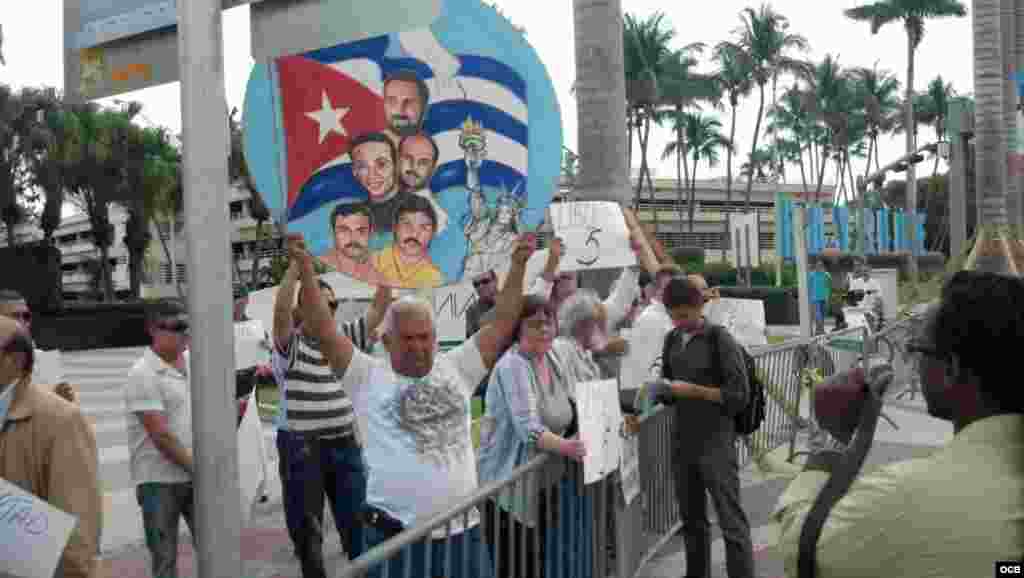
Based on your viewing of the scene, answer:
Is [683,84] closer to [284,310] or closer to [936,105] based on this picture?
[936,105]

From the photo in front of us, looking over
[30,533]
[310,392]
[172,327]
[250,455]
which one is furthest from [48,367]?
[30,533]

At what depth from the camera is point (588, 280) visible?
7375 millimetres

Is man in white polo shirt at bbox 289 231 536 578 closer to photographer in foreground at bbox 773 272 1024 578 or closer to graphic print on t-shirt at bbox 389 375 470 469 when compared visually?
graphic print on t-shirt at bbox 389 375 470 469

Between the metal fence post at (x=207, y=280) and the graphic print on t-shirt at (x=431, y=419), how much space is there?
1.32m

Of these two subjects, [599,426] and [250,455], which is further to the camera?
[250,455]

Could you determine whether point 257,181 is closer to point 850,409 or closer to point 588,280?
point 850,409

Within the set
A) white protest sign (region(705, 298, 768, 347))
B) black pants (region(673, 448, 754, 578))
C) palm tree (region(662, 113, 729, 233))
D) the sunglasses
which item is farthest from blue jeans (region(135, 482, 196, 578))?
palm tree (region(662, 113, 729, 233))

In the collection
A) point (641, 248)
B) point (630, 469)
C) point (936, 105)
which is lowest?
point (630, 469)

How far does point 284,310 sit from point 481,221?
152 centimetres

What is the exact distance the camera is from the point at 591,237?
5.95 m

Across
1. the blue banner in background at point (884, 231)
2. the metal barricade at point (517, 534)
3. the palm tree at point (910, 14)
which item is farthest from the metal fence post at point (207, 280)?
the blue banner in background at point (884, 231)

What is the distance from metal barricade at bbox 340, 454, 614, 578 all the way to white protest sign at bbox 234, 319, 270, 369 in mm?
2405

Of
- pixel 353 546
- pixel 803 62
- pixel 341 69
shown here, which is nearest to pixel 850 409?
pixel 341 69

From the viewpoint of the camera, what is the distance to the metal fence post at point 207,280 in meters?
2.31
